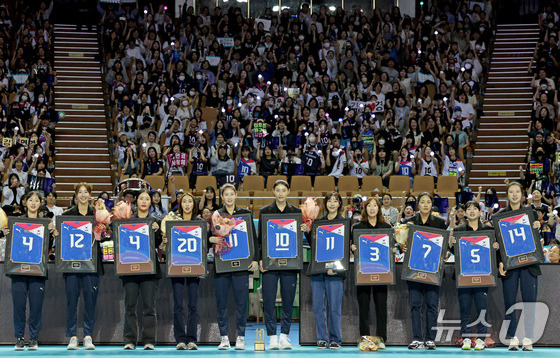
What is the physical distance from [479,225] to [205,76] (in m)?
13.3

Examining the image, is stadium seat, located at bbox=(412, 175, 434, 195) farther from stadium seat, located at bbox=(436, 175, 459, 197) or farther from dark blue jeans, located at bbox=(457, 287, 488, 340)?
dark blue jeans, located at bbox=(457, 287, 488, 340)

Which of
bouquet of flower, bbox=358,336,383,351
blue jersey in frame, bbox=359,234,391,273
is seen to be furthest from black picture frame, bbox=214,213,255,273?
bouquet of flower, bbox=358,336,383,351

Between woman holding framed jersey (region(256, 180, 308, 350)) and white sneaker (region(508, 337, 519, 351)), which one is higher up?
woman holding framed jersey (region(256, 180, 308, 350))

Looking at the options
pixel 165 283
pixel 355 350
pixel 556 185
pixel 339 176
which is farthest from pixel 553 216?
pixel 165 283

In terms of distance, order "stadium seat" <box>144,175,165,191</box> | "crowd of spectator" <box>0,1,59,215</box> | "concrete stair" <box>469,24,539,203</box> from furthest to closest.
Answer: "concrete stair" <box>469,24,539,203</box>
"stadium seat" <box>144,175,165,191</box>
"crowd of spectator" <box>0,1,59,215</box>

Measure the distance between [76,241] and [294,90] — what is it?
480 inches

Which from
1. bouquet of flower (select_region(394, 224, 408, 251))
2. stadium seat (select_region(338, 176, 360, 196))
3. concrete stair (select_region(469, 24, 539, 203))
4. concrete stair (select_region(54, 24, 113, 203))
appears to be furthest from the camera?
concrete stair (select_region(469, 24, 539, 203))

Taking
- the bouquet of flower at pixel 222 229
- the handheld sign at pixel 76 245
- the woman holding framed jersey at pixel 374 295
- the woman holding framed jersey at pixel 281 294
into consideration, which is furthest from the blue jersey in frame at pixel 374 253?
the handheld sign at pixel 76 245

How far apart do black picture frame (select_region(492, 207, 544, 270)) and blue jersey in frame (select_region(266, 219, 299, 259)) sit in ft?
8.18

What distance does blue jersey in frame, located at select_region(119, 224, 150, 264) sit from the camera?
34.6ft

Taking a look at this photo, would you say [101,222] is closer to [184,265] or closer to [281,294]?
[184,265]

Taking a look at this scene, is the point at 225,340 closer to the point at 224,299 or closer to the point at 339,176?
the point at 224,299

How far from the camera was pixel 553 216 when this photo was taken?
15.7 meters

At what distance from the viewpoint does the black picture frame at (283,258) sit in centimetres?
1055
